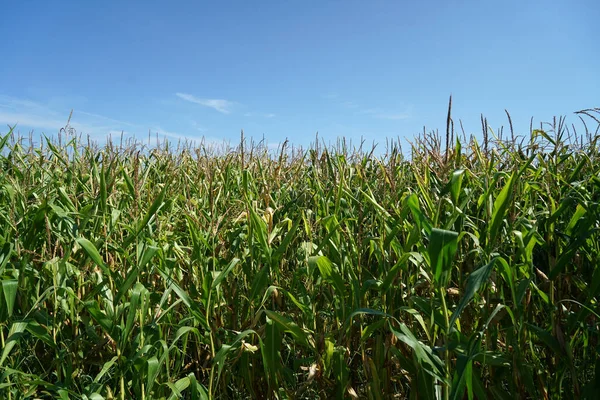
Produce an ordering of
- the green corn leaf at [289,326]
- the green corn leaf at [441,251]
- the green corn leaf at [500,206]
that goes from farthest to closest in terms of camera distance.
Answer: the green corn leaf at [289,326] < the green corn leaf at [500,206] < the green corn leaf at [441,251]

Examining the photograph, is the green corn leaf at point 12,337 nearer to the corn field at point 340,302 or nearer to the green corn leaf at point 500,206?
the corn field at point 340,302

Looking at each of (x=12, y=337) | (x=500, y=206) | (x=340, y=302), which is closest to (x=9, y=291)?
(x=12, y=337)

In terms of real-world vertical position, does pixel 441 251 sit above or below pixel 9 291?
above

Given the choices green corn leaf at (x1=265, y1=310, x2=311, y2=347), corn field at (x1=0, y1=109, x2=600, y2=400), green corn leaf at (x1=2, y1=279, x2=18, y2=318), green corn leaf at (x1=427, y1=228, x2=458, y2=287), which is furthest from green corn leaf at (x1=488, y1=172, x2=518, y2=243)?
green corn leaf at (x1=2, y1=279, x2=18, y2=318)

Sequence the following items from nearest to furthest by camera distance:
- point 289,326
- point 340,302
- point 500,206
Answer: point 500,206 < point 289,326 < point 340,302

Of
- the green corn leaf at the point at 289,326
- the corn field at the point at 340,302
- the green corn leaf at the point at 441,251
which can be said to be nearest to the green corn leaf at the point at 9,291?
the corn field at the point at 340,302

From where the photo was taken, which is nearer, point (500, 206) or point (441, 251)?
point (441, 251)

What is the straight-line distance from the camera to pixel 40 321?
2117 millimetres

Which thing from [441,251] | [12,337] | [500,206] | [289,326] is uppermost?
[500,206]

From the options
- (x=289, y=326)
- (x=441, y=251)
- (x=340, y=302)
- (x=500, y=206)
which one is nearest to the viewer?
(x=441, y=251)

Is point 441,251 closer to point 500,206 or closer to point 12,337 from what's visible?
point 500,206

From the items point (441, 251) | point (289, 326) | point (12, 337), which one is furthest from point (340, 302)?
point (12, 337)

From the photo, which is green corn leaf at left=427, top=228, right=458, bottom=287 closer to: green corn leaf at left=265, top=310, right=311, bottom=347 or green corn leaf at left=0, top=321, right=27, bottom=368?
green corn leaf at left=265, top=310, right=311, bottom=347

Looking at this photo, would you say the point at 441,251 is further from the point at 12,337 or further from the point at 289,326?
the point at 12,337
